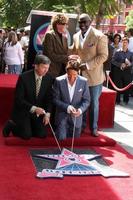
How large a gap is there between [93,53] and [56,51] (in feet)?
2.05

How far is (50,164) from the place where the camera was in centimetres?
553

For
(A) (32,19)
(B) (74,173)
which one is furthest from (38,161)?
(A) (32,19)

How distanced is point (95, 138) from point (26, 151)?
112cm

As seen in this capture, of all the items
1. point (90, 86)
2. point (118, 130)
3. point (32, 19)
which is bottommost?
point (118, 130)

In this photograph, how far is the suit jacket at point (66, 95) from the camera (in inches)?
252

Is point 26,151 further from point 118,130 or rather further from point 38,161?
point 118,130

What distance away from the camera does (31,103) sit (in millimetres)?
6430

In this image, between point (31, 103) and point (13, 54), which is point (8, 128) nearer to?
point (31, 103)

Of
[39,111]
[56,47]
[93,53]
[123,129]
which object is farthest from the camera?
[123,129]

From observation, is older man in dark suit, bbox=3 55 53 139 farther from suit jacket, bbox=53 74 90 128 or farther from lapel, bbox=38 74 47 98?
suit jacket, bbox=53 74 90 128

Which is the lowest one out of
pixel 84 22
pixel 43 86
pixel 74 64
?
pixel 43 86

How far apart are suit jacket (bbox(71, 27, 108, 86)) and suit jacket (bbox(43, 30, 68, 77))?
24 cm

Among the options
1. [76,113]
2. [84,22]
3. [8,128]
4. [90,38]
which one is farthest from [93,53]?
[8,128]

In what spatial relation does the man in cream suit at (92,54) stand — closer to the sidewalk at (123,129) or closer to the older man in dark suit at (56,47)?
the older man in dark suit at (56,47)
